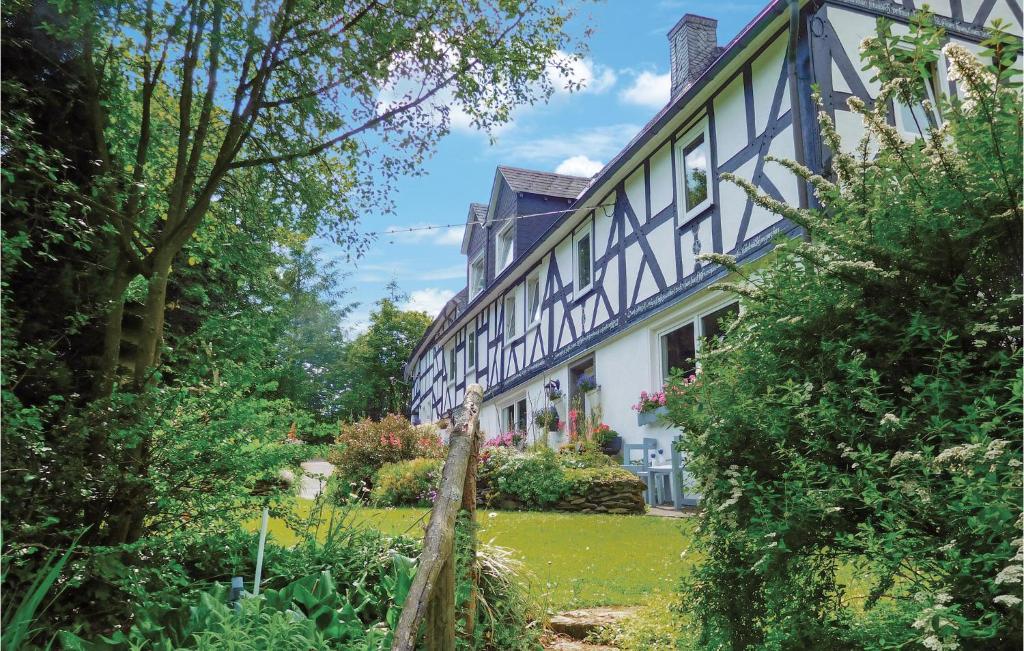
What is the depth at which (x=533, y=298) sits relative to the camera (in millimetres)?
14641

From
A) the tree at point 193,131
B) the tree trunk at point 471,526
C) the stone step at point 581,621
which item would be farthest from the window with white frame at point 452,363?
the tree trunk at point 471,526

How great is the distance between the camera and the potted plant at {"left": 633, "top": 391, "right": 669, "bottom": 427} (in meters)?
9.27

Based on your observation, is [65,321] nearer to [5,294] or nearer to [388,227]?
[5,294]

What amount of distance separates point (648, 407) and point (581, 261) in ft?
12.0

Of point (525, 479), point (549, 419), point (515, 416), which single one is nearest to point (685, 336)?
point (525, 479)

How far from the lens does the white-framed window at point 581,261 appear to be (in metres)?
12.0

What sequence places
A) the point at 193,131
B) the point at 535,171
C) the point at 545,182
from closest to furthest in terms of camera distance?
the point at 193,131 → the point at 545,182 → the point at 535,171

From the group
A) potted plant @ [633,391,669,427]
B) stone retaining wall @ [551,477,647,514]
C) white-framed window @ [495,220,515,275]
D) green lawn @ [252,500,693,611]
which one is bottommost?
green lawn @ [252,500,693,611]

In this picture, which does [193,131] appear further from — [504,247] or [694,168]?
[504,247]

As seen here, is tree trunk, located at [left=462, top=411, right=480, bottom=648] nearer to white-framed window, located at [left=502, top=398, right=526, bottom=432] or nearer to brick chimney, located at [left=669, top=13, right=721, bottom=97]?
brick chimney, located at [left=669, top=13, right=721, bottom=97]

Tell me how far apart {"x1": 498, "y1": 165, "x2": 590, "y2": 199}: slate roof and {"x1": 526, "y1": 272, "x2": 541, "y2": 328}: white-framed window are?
7.29ft

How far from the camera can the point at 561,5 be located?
13.6 ft

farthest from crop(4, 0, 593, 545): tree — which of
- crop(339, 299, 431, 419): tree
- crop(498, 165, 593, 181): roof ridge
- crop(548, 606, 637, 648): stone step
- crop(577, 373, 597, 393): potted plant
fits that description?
crop(339, 299, 431, 419): tree

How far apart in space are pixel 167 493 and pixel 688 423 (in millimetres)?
2018
